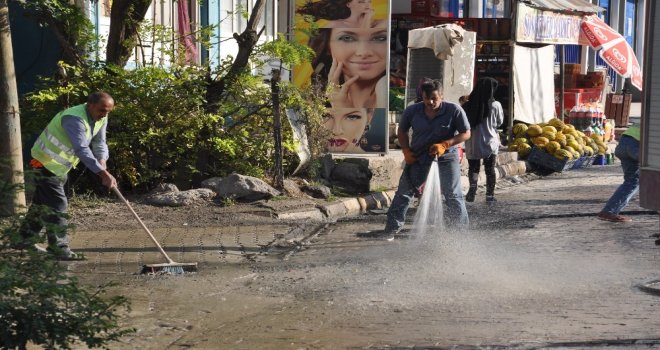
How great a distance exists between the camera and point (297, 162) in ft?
47.5

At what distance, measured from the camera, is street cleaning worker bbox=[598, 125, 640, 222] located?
461 inches

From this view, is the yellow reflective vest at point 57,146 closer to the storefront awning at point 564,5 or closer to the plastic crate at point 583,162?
the plastic crate at point 583,162

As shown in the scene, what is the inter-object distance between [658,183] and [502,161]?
10.3 metres

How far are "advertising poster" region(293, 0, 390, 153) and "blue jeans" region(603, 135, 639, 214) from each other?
4.38 meters

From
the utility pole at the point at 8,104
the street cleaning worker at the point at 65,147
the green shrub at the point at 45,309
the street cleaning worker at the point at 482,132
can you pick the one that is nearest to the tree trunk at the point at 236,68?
the street cleaning worker at the point at 482,132

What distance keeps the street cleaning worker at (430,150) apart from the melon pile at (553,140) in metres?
8.40

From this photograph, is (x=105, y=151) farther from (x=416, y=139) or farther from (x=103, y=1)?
(x=103, y=1)

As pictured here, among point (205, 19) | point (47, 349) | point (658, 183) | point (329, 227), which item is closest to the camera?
point (47, 349)

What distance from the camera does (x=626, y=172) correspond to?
40.1 ft

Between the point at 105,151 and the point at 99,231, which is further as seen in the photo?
the point at 99,231

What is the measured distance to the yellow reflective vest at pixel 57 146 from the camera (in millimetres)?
9508

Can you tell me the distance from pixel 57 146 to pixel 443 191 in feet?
12.7

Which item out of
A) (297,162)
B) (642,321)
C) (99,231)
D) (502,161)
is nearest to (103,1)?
(297,162)

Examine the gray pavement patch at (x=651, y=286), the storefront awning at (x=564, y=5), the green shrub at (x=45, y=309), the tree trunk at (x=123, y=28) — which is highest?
the storefront awning at (x=564, y=5)
